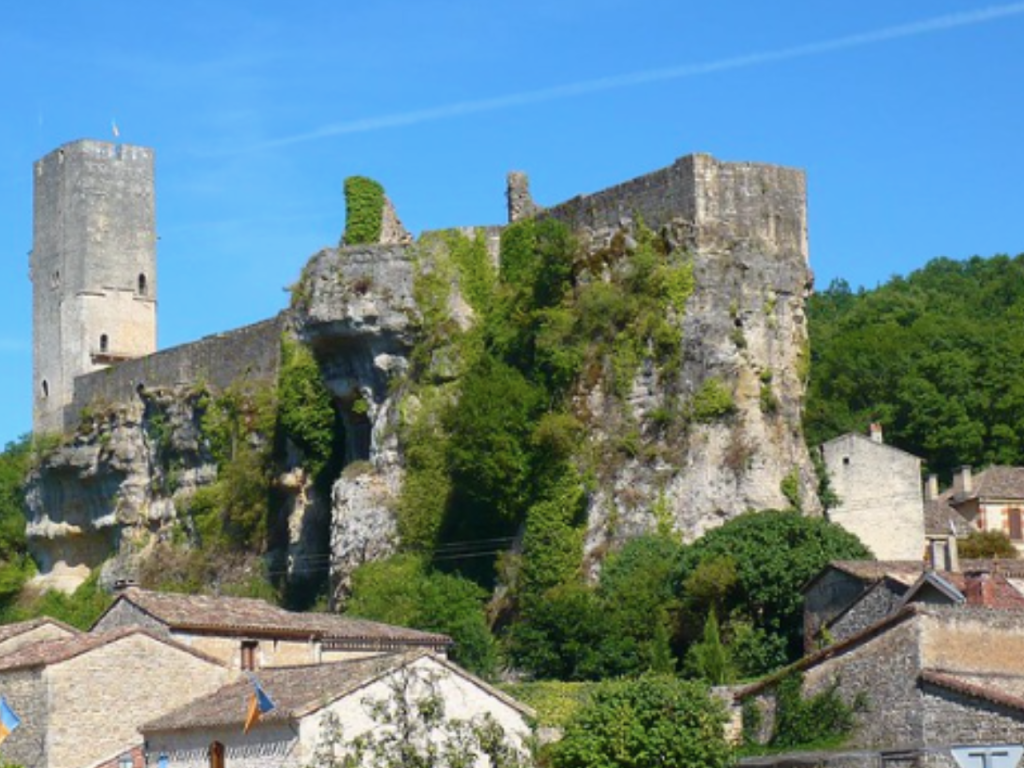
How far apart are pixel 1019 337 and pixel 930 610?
35.4 meters

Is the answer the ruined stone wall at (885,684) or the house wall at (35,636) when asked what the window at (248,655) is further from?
the ruined stone wall at (885,684)

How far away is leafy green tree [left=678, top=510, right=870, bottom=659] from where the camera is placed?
1991 inches

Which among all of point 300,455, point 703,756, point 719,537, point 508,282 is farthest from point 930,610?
point 300,455

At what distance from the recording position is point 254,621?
1922 inches

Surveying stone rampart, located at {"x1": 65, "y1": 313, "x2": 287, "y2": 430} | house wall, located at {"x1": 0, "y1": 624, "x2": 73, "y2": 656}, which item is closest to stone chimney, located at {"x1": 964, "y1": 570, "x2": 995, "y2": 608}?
house wall, located at {"x1": 0, "y1": 624, "x2": 73, "y2": 656}

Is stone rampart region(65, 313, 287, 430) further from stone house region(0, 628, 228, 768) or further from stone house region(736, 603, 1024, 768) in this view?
stone house region(736, 603, 1024, 768)

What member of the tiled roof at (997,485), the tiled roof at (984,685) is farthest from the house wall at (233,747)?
the tiled roof at (997,485)

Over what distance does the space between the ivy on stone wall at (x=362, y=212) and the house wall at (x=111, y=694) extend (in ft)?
66.2

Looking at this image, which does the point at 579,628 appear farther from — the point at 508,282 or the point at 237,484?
the point at 237,484

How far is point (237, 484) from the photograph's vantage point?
226ft

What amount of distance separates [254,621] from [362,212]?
18378 mm

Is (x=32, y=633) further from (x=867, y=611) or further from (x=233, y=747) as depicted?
(x=867, y=611)

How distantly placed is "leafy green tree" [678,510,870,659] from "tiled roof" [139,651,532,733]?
885 centimetres

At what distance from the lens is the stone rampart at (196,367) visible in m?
69.2
